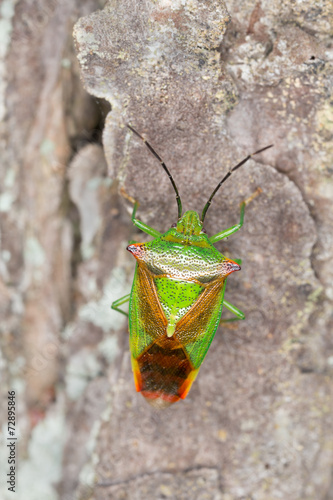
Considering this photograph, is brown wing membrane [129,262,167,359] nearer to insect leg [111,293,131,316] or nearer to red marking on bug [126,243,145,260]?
red marking on bug [126,243,145,260]

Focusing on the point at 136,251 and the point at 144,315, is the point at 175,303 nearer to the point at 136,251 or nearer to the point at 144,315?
the point at 144,315

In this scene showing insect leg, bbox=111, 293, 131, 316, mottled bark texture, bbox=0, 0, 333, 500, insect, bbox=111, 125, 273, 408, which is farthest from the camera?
insect leg, bbox=111, 293, 131, 316

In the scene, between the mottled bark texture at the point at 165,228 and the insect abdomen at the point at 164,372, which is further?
the insect abdomen at the point at 164,372

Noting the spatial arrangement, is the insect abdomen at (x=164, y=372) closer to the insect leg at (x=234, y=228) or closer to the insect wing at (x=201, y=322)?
the insect wing at (x=201, y=322)

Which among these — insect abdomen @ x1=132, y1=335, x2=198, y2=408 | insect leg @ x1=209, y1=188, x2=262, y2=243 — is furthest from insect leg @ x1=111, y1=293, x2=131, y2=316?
insect leg @ x1=209, y1=188, x2=262, y2=243

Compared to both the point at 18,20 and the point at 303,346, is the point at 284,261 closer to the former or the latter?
the point at 303,346

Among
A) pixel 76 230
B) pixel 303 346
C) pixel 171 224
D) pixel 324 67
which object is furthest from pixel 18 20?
pixel 303 346

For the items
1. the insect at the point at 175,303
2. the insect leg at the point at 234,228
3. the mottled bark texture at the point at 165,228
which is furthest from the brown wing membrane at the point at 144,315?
the insect leg at the point at 234,228
